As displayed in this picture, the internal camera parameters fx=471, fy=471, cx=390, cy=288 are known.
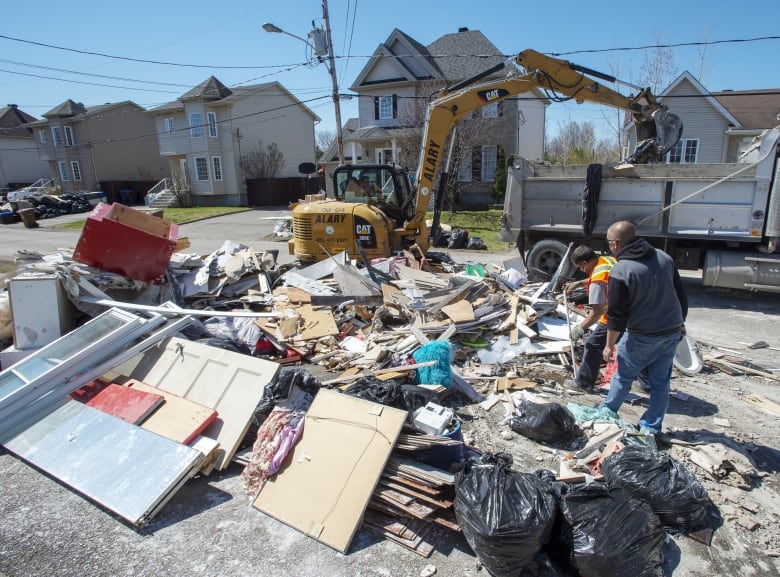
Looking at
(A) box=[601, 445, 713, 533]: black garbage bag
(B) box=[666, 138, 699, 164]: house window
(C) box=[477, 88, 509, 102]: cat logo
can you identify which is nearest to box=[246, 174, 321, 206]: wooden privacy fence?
(B) box=[666, 138, 699, 164]: house window

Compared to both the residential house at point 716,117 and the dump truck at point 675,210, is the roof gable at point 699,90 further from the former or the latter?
the dump truck at point 675,210

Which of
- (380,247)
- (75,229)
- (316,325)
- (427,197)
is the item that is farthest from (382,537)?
(75,229)

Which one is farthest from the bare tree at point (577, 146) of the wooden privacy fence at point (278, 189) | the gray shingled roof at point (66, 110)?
the gray shingled roof at point (66, 110)

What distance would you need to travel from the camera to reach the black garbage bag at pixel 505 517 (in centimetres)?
258

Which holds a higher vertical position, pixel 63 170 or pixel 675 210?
pixel 63 170

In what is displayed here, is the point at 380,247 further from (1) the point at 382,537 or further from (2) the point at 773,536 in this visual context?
(2) the point at 773,536

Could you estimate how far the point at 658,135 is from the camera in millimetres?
9148

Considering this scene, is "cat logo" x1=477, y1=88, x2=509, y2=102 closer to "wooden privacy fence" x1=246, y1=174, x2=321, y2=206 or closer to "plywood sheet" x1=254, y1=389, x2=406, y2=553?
"plywood sheet" x1=254, y1=389, x2=406, y2=553

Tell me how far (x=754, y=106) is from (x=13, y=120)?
59414 millimetres

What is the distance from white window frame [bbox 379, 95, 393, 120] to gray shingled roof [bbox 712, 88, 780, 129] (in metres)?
15.4

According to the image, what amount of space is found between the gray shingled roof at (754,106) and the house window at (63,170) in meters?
44.3

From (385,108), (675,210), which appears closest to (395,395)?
(675,210)

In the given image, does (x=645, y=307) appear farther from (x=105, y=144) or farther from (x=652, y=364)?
(x=105, y=144)

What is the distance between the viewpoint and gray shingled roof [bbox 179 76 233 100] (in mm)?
29339
